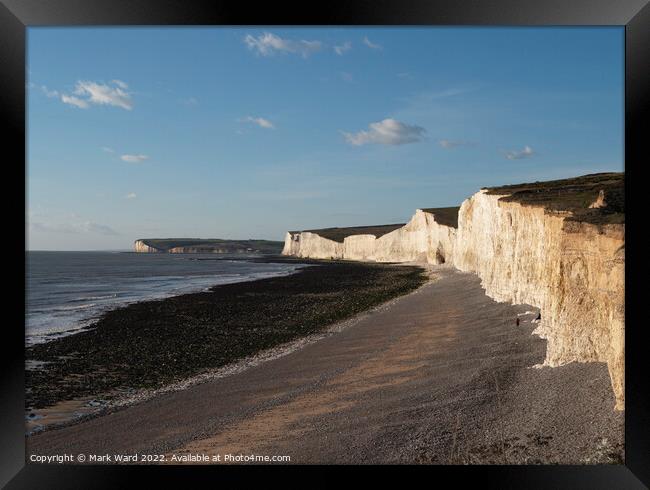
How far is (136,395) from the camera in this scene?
307 inches

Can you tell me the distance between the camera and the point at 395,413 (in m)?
5.77

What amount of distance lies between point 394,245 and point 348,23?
57412mm

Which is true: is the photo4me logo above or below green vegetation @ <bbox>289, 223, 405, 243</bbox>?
below

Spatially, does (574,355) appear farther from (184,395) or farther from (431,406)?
(184,395)

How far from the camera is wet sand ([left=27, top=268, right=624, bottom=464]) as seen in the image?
15.4 feet

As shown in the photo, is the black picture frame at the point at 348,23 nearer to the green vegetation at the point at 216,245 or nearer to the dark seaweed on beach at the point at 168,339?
the dark seaweed on beach at the point at 168,339

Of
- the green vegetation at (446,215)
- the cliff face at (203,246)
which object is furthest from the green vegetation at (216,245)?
the green vegetation at (446,215)

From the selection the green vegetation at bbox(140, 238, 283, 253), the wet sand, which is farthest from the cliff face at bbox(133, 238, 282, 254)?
the wet sand

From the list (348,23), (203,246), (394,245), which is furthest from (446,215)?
Result: (203,246)

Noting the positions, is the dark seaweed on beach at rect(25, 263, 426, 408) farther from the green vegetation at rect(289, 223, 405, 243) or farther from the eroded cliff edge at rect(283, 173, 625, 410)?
the green vegetation at rect(289, 223, 405, 243)

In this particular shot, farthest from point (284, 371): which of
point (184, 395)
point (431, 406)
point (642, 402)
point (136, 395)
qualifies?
point (642, 402)

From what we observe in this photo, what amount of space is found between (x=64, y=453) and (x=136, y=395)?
2114 mm

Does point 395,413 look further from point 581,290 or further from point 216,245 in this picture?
point 216,245

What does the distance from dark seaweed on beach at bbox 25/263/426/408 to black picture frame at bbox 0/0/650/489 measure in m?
4.15
